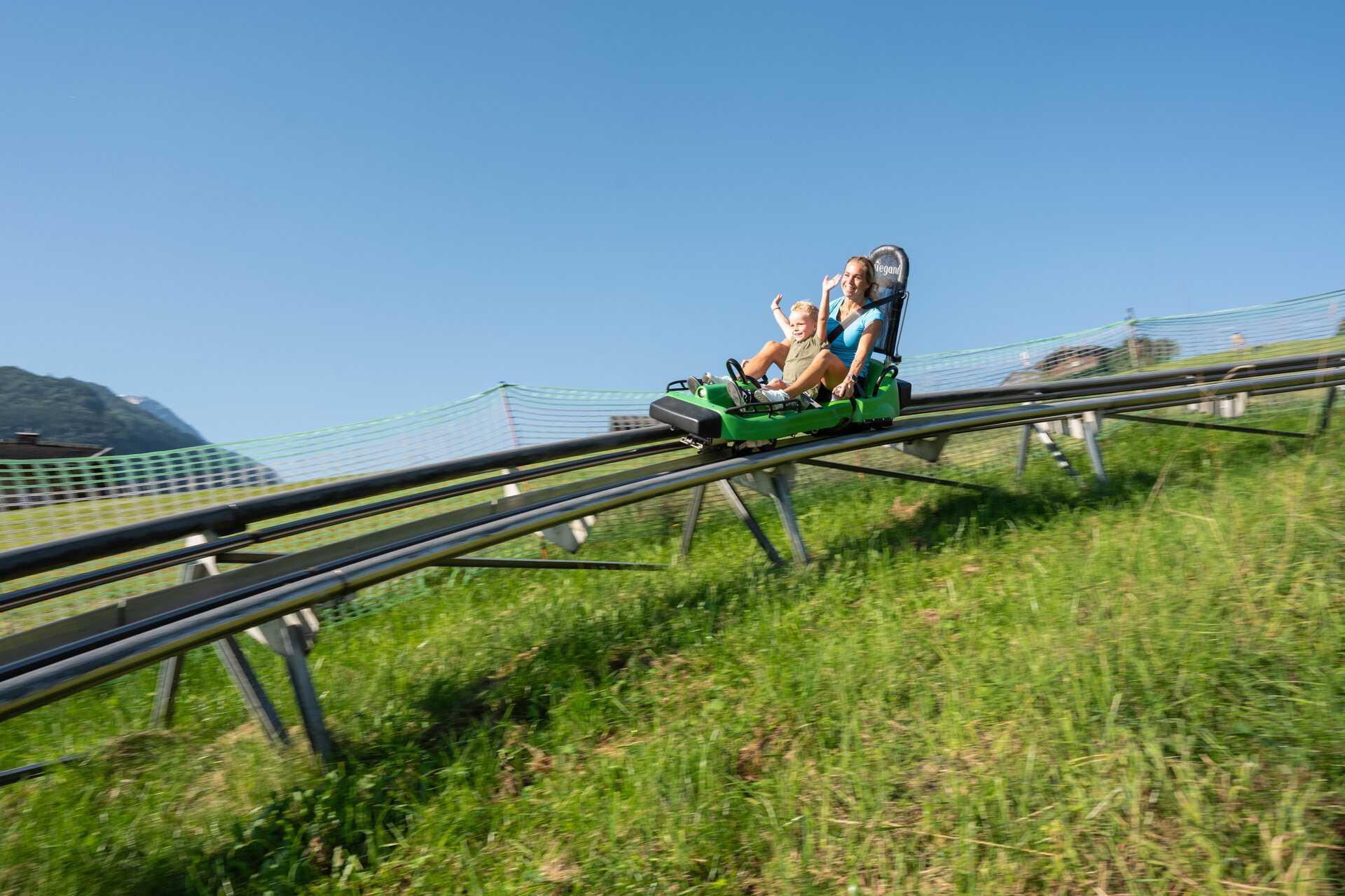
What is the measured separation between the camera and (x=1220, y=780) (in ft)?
6.47

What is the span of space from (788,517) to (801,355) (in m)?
1.38

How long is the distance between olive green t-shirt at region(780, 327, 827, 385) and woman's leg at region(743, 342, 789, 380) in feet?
0.46

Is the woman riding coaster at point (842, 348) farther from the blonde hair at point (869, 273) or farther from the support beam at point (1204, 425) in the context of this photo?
the support beam at point (1204, 425)

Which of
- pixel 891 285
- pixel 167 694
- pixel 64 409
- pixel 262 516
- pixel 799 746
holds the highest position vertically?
pixel 64 409

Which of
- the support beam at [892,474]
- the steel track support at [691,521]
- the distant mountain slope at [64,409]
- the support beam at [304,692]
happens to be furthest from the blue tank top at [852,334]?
the distant mountain slope at [64,409]

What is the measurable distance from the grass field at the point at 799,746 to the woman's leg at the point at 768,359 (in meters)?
1.94

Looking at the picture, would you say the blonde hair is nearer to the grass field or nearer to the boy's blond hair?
the boy's blond hair

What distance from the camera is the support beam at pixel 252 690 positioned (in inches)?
105

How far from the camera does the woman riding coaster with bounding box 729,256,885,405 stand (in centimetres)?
483

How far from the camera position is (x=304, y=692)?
2600 mm

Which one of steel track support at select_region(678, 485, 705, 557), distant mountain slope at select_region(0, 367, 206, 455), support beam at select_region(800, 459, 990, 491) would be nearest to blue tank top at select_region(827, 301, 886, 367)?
support beam at select_region(800, 459, 990, 491)

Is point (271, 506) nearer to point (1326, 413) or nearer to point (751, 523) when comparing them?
point (751, 523)

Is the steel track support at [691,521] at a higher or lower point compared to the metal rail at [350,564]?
lower

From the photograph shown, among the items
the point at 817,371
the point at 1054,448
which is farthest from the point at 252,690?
the point at 1054,448
